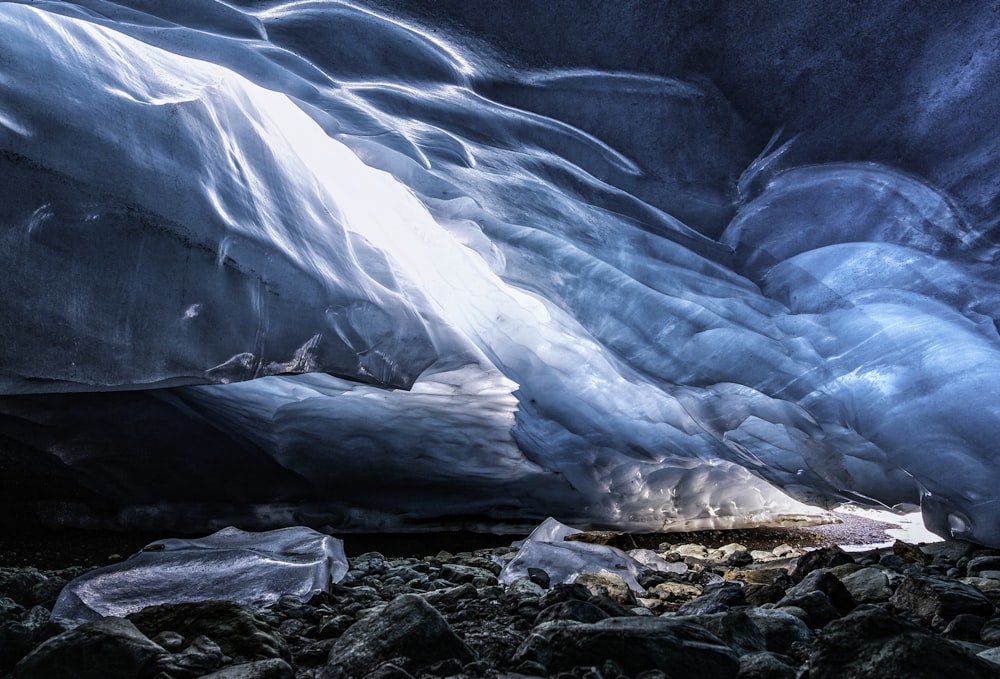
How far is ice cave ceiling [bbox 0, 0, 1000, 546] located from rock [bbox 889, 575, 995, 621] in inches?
52.7

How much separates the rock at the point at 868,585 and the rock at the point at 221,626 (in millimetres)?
→ 1717

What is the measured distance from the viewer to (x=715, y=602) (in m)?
2.47

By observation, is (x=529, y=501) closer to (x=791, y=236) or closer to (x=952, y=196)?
(x=791, y=236)

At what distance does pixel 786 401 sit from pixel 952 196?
1.49 meters

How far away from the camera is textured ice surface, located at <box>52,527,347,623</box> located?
7.84ft

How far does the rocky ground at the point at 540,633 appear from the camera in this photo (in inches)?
68.0

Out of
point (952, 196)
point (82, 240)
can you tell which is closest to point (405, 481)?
point (82, 240)

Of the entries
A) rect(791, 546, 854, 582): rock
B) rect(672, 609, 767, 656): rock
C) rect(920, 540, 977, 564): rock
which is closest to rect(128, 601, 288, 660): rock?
rect(672, 609, 767, 656): rock

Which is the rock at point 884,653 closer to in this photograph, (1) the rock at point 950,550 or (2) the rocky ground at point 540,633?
(2) the rocky ground at point 540,633

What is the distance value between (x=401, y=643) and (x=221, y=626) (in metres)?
0.50

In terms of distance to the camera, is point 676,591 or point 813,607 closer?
point 813,607

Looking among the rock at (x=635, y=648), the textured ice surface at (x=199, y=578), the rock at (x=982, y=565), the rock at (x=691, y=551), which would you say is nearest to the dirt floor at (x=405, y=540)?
the rock at (x=691, y=551)

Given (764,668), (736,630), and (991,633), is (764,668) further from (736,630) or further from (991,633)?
(991,633)

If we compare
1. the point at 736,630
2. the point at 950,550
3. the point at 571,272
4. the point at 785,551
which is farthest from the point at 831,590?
the point at 571,272
